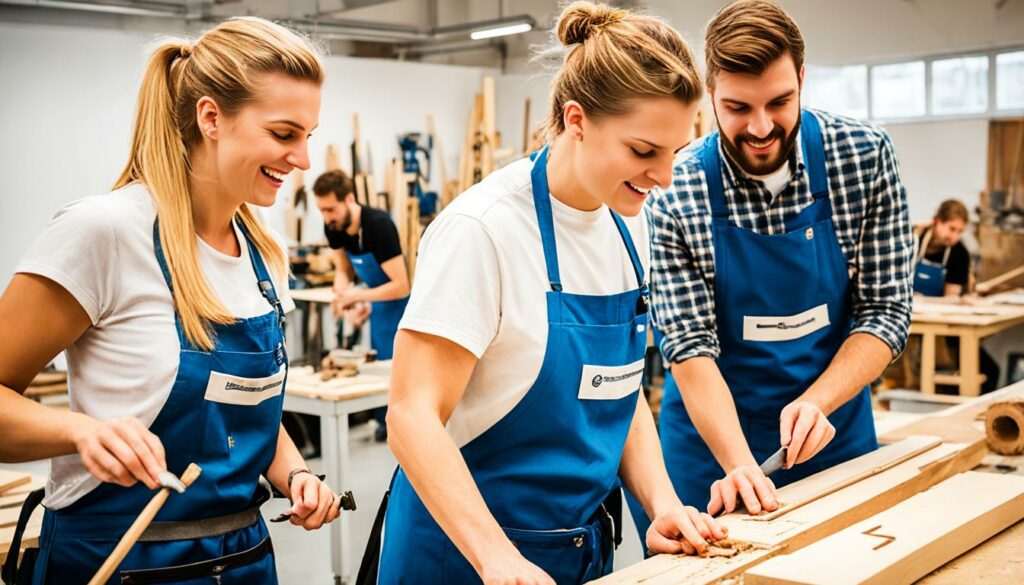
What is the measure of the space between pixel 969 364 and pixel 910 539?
18.4 ft

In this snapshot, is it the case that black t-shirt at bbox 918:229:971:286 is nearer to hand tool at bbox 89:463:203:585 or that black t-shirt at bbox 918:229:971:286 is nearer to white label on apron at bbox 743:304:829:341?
white label on apron at bbox 743:304:829:341

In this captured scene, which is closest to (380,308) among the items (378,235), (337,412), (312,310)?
(378,235)

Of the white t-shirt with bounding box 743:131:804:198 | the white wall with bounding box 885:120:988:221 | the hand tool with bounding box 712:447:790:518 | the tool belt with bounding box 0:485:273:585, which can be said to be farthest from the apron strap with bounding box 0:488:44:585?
the white wall with bounding box 885:120:988:221

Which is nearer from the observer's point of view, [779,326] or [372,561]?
[372,561]

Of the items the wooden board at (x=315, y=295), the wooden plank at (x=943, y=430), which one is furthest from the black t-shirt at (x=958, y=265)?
the wooden plank at (x=943, y=430)

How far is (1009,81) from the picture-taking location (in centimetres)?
808

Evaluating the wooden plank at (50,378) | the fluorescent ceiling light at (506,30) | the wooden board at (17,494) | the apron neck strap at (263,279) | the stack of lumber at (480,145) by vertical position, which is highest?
the fluorescent ceiling light at (506,30)

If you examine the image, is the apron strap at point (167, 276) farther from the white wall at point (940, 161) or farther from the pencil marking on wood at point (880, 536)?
the white wall at point (940, 161)

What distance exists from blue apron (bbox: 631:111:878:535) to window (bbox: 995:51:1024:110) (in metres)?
6.92

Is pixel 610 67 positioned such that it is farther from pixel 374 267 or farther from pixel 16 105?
pixel 16 105

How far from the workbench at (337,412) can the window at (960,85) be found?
20.1ft

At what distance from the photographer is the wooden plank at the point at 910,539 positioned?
1.31 metres

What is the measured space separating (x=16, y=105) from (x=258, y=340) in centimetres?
712

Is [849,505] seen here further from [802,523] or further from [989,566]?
[989,566]
